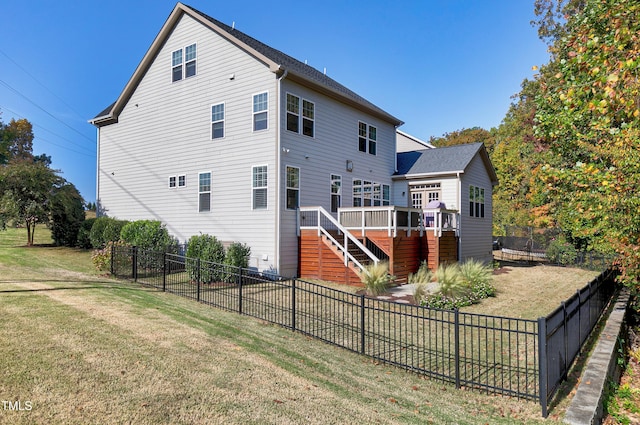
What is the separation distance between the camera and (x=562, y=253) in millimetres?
22484

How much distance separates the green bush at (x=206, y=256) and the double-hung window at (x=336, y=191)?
5225 mm

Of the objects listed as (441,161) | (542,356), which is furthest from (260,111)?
(542,356)

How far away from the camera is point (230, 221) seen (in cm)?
1527

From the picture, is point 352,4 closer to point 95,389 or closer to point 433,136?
point 95,389

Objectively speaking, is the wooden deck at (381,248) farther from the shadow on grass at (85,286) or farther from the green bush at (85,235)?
the green bush at (85,235)

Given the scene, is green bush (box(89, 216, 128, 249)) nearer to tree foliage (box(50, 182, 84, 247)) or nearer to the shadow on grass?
tree foliage (box(50, 182, 84, 247))

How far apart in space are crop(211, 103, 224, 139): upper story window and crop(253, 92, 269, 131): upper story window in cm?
183

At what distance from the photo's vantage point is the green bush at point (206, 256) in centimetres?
1238

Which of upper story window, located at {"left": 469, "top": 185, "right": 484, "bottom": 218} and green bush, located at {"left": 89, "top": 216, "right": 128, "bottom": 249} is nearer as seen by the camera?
green bush, located at {"left": 89, "top": 216, "right": 128, "bottom": 249}

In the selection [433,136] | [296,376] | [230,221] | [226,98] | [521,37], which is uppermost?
[433,136]

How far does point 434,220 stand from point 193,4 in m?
14.1

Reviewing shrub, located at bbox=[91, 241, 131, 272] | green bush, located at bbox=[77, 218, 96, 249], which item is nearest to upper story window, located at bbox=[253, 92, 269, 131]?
shrub, located at bbox=[91, 241, 131, 272]

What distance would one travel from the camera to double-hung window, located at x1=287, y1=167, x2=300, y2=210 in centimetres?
1436

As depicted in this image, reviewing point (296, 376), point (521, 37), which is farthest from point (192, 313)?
point (521, 37)
